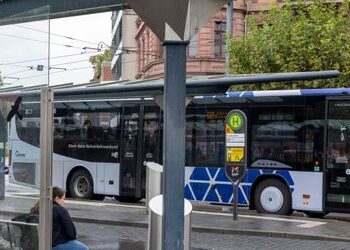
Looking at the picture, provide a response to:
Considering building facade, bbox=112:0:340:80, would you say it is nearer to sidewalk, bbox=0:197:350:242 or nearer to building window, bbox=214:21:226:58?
building window, bbox=214:21:226:58

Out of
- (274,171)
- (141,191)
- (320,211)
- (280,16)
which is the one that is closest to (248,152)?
(274,171)

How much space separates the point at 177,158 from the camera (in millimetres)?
4730

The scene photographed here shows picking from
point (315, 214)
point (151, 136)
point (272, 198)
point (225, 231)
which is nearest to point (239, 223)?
point (225, 231)

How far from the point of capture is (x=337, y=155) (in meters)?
15.1

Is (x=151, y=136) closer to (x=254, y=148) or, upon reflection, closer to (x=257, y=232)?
(x=254, y=148)

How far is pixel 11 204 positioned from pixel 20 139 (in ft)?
2.18

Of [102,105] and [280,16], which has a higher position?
[280,16]

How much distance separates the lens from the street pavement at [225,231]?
441 inches

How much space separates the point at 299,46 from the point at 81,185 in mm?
9747

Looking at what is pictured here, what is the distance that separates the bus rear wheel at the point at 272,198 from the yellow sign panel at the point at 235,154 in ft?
7.87

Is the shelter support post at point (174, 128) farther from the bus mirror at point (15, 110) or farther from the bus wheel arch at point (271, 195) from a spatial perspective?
the bus wheel arch at point (271, 195)

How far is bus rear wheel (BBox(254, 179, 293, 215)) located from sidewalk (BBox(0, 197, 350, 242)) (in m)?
0.53

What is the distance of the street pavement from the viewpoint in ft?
36.8

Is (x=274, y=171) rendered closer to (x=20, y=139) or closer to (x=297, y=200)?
(x=297, y=200)
